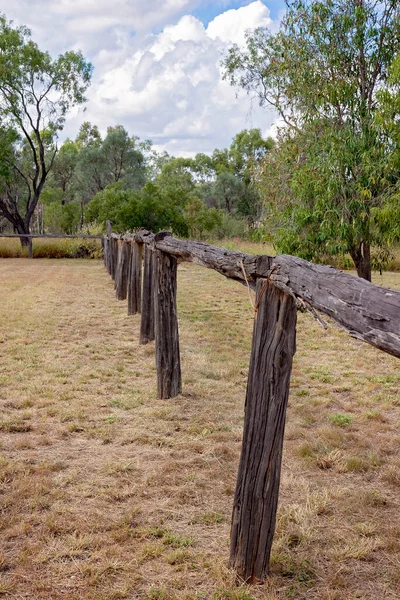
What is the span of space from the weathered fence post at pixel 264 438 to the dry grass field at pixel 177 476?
132 mm

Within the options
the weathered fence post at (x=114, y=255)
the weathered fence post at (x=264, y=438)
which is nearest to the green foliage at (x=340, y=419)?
the weathered fence post at (x=264, y=438)

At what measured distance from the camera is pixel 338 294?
197cm

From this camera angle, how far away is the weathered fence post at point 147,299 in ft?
23.0

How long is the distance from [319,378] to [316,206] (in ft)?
12.3

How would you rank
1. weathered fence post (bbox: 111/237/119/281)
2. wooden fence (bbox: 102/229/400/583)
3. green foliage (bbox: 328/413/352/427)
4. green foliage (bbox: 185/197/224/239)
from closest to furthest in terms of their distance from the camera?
1. wooden fence (bbox: 102/229/400/583)
2. green foliage (bbox: 328/413/352/427)
3. weathered fence post (bbox: 111/237/119/281)
4. green foliage (bbox: 185/197/224/239)

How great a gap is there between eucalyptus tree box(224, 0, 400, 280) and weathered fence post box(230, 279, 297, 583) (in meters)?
6.25

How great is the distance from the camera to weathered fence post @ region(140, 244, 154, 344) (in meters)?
7.00

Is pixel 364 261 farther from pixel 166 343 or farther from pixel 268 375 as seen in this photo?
pixel 268 375

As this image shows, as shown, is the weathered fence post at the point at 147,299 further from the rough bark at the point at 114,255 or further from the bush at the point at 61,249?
the bush at the point at 61,249

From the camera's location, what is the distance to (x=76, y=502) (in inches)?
127

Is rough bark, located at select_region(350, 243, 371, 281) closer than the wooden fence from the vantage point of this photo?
No

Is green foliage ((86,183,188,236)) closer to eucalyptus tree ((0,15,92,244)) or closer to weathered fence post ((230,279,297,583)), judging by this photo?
eucalyptus tree ((0,15,92,244))

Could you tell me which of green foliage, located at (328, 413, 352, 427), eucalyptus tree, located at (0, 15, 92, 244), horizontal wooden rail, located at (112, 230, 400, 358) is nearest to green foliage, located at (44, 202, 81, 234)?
eucalyptus tree, located at (0, 15, 92, 244)

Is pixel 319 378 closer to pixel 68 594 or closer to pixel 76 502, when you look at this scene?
pixel 76 502
